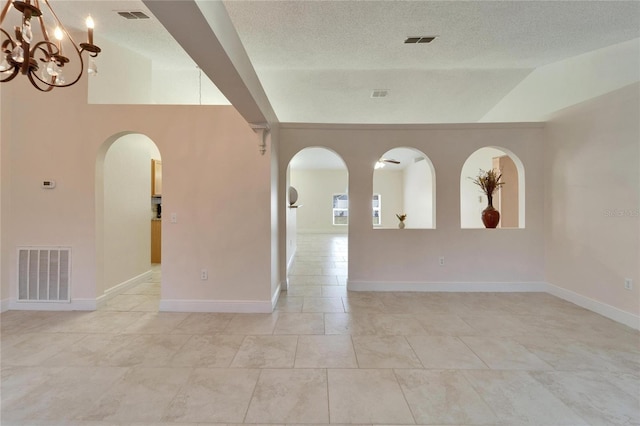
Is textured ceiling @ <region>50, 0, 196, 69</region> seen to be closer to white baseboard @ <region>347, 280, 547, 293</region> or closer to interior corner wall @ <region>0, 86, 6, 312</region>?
interior corner wall @ <region>0, 86, 6, 312</region>

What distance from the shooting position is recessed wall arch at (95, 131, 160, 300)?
3521mm

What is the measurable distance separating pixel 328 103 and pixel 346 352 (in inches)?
180

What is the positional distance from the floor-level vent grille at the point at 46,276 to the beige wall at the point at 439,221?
10.0 feet

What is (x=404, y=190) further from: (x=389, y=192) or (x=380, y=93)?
(x=380, y=93)

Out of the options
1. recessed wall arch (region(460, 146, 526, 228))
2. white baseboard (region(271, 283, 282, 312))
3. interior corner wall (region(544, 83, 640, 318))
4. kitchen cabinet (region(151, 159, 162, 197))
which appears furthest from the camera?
kitchen cabinet (region(151, 159, 162, 197))

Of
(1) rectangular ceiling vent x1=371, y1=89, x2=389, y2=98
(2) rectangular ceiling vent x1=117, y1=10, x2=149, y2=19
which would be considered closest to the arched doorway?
(1) rectangular ceiling vent x1=371, y1=89, x2=389, y2=98

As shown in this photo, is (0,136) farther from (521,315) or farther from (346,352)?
(521,315)

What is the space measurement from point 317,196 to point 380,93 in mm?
7765

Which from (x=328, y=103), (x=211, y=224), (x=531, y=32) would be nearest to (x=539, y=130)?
(x=531, y=32)

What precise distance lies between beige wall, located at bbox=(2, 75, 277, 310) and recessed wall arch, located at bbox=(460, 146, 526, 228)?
349cm

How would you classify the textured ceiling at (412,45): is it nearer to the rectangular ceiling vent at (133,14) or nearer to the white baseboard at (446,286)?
the rectangular ceiling vent at (133,14)

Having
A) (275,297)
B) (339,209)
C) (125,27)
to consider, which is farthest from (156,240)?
(339,209)

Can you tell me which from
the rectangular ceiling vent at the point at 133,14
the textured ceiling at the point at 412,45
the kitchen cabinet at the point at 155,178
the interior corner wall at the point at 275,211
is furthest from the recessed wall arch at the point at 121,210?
the textured ceiling at the point at 412,45

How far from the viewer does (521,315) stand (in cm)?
326
